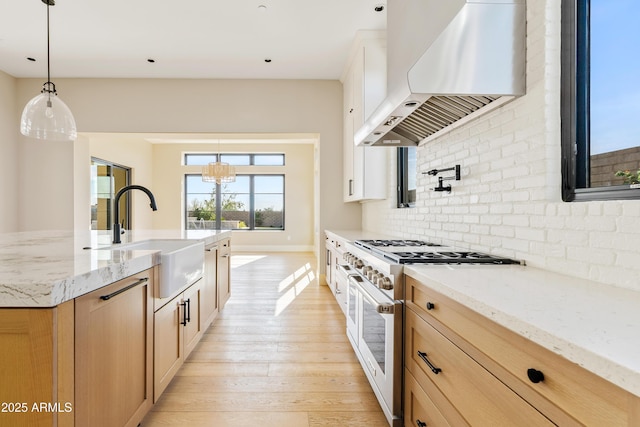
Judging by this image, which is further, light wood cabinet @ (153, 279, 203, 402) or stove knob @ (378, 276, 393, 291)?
light wood cabinet @ (153, 279, 203, 402)

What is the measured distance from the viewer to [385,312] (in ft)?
5.16

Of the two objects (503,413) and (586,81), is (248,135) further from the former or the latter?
(503,413)

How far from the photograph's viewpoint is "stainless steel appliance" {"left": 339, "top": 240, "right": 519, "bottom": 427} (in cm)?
157

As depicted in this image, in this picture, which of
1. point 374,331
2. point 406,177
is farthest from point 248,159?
Result: point 374,331

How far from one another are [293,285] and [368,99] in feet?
8.97

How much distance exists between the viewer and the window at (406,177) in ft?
10.7

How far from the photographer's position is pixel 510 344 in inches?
33.4

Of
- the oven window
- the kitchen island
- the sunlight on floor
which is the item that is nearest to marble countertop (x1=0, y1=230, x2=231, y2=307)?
the kitchen island

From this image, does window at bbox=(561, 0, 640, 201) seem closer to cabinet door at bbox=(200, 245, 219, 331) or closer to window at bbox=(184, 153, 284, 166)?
cabinet door at bbox=(200, 245, 219, 331)

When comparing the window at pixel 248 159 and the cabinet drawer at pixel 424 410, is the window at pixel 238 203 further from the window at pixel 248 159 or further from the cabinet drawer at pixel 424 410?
the cabinet drawer at pixel 424 410

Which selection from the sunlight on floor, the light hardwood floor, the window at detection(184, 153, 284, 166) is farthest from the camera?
the window at detection(184, 153, 284, 166)

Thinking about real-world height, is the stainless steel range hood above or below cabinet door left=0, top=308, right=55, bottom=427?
above

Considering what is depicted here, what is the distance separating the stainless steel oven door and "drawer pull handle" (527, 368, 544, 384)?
0.80 metres

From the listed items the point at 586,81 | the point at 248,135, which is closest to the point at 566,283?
the point at 586,81
